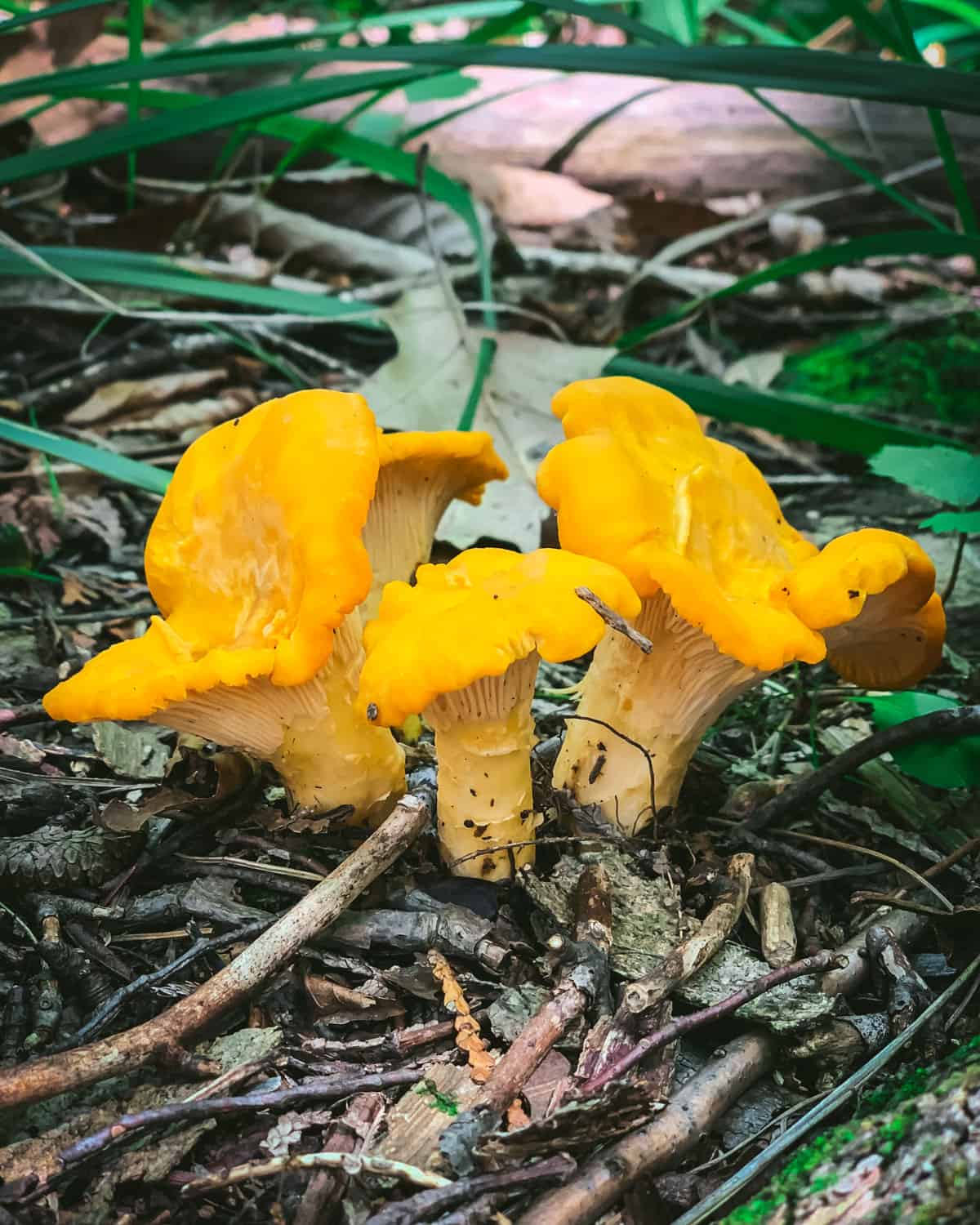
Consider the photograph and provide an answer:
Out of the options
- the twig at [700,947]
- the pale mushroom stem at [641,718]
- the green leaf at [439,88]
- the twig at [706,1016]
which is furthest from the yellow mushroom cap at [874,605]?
the green leaf at [439,88]

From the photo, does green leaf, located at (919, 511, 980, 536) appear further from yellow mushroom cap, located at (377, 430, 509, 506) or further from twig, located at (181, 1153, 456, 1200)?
twig, located at (181, 1153, 456, 1200)

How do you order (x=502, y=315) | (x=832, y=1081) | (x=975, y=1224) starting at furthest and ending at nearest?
(x=502, y=315), (x=832, y=1081), (x=975, y=1224)

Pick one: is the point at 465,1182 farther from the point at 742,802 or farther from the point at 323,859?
the point at 742,802

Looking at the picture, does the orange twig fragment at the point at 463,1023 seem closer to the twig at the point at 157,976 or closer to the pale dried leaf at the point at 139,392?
the twig at the point at 157,976

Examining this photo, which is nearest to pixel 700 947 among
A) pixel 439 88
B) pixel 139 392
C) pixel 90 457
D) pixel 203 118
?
pixel 90 457

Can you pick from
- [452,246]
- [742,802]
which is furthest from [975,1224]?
[452,246]

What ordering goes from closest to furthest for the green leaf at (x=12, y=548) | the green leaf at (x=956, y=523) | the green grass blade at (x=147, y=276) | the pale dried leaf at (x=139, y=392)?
the green leaf at (x=956, y=523), the green leaf at (x=12, y=548), the green grass blade at (x=147, y=276), the pale dried leaf at (x=139, y=392)
